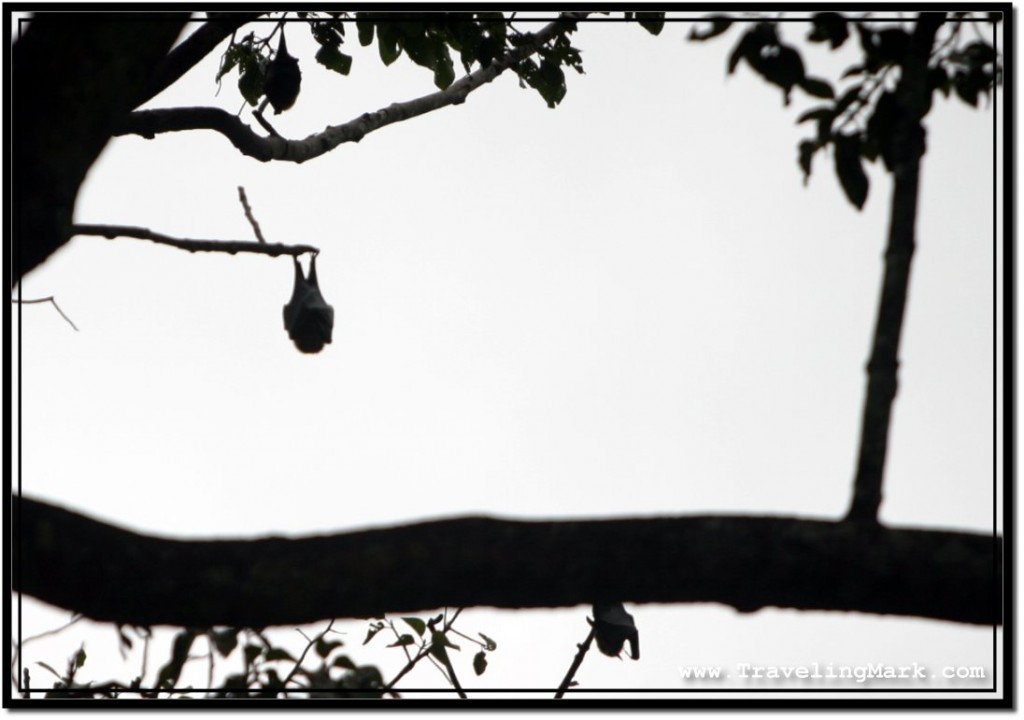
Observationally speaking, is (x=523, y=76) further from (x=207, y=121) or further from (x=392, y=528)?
(x=392, y=528)

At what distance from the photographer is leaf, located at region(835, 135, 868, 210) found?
80.2 inches

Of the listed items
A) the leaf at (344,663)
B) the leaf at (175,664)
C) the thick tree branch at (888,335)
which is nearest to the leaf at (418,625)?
the leaf at (344,663)

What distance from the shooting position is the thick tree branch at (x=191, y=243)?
102 inches

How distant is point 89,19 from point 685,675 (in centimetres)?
243

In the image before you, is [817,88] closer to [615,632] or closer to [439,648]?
[615,632]

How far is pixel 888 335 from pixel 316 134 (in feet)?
7.94

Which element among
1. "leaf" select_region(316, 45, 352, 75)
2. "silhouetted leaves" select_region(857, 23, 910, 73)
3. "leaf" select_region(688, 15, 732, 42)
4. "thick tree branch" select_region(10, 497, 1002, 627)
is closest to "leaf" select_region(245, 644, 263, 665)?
"leaf" select_region(316, 45, 352, 75)

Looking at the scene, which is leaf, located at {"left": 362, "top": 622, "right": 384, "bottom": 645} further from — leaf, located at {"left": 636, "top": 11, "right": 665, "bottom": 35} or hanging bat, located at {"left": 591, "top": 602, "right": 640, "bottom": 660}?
leaf, located at {"left": 636, "top": 11, "right": 665, "bottom": 35}

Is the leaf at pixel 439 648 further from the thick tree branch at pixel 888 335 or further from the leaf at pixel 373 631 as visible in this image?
the thick tree branch at pixel 888 335

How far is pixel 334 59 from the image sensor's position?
160 inches

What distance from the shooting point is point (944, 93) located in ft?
7.88

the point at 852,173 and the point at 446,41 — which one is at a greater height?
the point at 446,41

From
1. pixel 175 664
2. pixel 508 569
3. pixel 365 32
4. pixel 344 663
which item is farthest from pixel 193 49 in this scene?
pixel 344 663

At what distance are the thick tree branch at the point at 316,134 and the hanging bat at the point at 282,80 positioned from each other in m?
0.68
